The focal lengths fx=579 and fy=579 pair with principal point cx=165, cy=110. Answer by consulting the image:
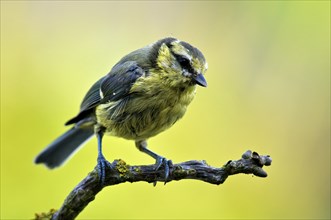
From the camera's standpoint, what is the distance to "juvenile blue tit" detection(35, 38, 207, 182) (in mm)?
2506

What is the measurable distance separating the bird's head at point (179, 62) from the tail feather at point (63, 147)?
773 millimetres

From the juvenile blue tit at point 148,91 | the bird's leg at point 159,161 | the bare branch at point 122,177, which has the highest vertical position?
the juvenile blue tit at point 148,91

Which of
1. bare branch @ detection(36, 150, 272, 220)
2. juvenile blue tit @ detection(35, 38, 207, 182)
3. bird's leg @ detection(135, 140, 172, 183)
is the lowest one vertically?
bare branch @ detection(36, 150, 272, 220)

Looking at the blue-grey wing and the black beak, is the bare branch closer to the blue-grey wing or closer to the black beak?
the black beak

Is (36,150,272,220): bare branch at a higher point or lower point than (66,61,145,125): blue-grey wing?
lower

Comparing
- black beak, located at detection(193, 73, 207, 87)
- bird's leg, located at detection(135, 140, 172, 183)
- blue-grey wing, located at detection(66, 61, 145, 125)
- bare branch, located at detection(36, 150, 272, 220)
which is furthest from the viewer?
blue-grey wing, located at detection(66, 61, 145, 125)

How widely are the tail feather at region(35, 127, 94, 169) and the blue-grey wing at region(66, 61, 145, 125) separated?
0.28m

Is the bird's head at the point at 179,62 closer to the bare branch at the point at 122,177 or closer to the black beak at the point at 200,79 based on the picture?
the black beak at the point at 200,79

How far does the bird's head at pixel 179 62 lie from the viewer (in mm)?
2428

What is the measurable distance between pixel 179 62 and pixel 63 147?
111cm

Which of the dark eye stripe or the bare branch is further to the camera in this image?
the dark eye stripe

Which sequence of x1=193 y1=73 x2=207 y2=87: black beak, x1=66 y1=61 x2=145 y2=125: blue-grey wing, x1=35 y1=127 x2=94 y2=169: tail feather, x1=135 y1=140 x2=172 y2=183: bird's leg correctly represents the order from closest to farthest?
x1=135 y1=140 x2=172 y2=183: bird's leg → x1=193 y1=73 x2=207 y2=87: black beak → x1=66 y1=61 x2=145 y2=125: blue-grey wing → x1=35 y1=127 x2=94 y2=169: tail feather

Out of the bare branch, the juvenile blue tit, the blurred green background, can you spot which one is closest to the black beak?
the juvenile blue tit

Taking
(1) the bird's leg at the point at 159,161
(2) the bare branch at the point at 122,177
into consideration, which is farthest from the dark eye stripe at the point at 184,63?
(2) the bare branch at the point at 122,177
